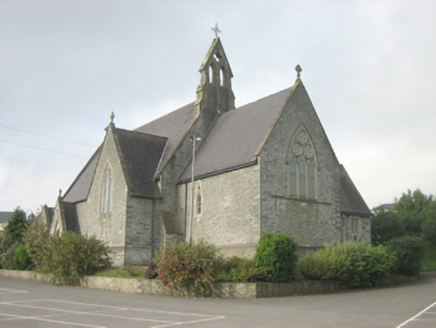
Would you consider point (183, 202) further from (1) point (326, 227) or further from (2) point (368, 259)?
(2) point (368, 259)

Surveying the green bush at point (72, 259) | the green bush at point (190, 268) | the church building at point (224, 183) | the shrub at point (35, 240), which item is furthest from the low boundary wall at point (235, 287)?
the shrub at point (35, 240)

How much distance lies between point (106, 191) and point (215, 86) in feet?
36.4

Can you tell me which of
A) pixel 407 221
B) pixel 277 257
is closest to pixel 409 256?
pixel 277 257

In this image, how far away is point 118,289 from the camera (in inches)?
809

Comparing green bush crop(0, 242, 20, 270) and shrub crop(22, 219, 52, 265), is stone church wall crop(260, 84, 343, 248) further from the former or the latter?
green bush crop(0, 242, 20, 270)

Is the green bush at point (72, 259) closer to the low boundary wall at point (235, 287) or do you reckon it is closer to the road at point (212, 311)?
the low boundary wall at point (235, 287)

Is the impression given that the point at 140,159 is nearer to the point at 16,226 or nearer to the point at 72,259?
the point at 72,259

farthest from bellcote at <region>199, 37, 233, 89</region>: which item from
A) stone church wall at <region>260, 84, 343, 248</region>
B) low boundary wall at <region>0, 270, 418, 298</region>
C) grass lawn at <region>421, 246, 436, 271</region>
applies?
grass lawn at <region>421, 246, 436, 271</region>

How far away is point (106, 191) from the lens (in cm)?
2956

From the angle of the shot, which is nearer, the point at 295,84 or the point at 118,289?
the point at 118,289

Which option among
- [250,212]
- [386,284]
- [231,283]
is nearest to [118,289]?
[231,283]

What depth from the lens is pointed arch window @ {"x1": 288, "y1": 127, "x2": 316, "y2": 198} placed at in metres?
24.8

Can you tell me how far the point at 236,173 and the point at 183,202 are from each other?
5083mm

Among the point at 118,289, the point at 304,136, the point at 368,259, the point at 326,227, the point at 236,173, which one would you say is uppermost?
the point at 304,136
